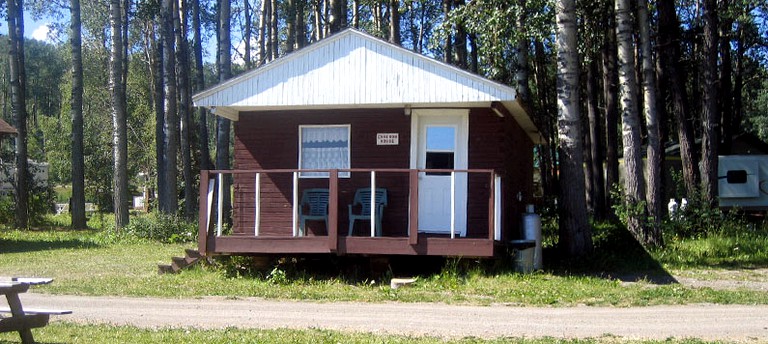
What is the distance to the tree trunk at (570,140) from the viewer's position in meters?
14.6

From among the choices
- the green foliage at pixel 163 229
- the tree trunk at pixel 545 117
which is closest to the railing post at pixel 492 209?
the green foliage at pixel 163 229

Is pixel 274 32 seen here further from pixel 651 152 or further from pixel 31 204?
pixel 651 152

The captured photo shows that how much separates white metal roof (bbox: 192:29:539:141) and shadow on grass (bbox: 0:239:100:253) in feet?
30.2

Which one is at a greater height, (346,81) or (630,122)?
(346,81)

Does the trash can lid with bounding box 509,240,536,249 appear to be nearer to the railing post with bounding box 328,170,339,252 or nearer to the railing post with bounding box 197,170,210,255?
the railing post with bounding box 328,170,339,252

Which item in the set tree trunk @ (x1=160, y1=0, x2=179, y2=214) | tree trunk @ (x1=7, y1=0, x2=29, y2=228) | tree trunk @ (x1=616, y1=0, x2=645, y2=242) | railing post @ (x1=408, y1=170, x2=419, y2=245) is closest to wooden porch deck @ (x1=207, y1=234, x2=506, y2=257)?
railing post @ (x1=408, y1=170, x2=419, y2=245)

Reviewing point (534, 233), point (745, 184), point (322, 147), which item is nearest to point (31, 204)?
point (322, 147)

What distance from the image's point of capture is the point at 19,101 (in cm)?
2902

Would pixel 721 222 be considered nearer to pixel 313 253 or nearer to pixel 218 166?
pixel 313 253

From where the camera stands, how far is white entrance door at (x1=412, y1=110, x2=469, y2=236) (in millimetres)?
13742

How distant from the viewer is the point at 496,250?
12.8 metres

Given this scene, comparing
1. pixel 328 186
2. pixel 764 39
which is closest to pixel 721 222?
pixel 328 186

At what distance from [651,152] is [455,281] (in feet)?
21.6

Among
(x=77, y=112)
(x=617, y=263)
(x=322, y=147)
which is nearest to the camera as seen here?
(x=322, y=147)
